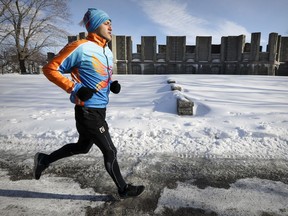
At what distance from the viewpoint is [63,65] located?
6.56 feet

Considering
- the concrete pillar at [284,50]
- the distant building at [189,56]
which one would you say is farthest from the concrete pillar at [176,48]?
the concrete pillar at [284,50]

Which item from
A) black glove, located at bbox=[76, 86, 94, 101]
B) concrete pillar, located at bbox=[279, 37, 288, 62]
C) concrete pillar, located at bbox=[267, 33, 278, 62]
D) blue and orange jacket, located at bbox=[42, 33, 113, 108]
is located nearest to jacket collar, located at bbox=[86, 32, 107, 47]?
Answer: blue and orange jacket, located at bbox=[42, 33, 113, 108]

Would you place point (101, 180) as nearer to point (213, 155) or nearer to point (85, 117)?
point (85, 117)

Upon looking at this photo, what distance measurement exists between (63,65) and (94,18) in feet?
1.93

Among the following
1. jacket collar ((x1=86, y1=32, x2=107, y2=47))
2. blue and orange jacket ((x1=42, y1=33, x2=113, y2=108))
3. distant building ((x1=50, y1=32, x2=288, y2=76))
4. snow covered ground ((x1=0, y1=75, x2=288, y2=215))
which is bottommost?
snow covered ground ((x1=0, y1=75, x2=288, y2=215))

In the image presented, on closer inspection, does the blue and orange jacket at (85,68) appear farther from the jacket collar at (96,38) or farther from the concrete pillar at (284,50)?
the concrete pillar at (284,50)

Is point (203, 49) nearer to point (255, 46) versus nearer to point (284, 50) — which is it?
point (255, 46)

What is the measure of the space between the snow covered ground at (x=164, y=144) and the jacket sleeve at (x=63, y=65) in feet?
4.32

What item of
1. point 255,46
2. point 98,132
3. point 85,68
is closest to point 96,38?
point 85,68

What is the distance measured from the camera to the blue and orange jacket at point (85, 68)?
1975mm

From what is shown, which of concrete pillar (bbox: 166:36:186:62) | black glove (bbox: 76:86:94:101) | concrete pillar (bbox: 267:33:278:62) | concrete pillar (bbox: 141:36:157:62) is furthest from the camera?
concrete pillar (bbox: 141:36:157:62)

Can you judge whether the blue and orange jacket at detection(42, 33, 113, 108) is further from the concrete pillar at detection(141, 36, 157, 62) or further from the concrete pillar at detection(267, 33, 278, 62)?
the concrete pillar at detection(267, 33, 278, 62)

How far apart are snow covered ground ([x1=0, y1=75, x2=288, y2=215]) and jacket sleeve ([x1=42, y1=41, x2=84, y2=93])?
1.32 metres

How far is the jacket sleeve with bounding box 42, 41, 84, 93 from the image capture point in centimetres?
196
